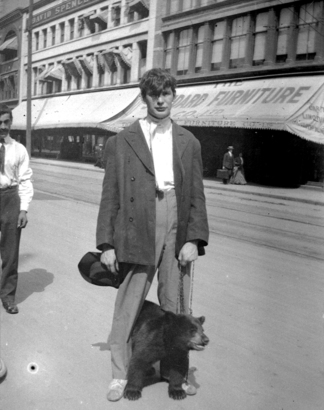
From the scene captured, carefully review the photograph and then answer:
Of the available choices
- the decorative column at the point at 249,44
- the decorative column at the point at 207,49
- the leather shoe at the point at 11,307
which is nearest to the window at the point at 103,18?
the decorative column at the point at 207,49

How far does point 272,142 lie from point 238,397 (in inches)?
637

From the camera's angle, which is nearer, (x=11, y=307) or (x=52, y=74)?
(x=11, y=307)

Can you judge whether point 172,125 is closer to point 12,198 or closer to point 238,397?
point 238,397

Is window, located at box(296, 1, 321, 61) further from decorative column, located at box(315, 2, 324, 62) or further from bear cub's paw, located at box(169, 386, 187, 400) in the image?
bear cub's paw, located at box(169, 386, 187, 400)

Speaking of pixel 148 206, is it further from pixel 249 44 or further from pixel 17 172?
pixel 249 44

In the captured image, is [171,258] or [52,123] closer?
[171,258]

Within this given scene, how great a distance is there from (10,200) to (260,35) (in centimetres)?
1151

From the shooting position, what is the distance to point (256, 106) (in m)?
16.3

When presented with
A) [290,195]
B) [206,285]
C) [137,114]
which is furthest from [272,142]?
[206,285]

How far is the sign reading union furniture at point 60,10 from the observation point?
8.02 metres

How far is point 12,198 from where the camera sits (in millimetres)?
3918

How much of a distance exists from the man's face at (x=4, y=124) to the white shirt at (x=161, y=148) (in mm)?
1627

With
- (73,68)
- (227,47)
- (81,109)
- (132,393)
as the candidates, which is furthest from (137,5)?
(132,393)

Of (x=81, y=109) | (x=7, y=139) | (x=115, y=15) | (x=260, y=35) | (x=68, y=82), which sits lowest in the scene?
(x=7, y=139)
